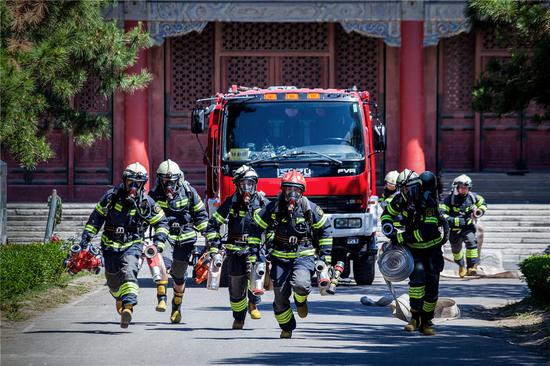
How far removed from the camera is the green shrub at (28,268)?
1656cm

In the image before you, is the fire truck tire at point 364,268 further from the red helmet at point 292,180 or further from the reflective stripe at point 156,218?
the red helmet at point 292,180

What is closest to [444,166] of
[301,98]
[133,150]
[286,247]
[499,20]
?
[133,150]

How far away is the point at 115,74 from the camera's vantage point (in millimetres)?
21672

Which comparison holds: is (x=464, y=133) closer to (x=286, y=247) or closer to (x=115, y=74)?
(x=115, y=74)

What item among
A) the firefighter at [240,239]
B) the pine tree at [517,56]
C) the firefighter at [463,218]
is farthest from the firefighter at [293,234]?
the firefighter at [463,218]

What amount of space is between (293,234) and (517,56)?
5.42m

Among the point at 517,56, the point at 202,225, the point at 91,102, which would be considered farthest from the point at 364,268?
the point at 91,102

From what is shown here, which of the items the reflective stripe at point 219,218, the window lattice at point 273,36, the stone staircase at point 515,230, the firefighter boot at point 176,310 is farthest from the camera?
the window lattice at point 273,36

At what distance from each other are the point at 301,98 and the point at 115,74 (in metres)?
3.21

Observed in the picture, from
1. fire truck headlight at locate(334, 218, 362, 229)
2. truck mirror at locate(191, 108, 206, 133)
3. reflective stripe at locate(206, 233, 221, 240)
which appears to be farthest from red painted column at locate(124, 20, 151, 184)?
reflective stripe at locate(206, 233, 221, 240)

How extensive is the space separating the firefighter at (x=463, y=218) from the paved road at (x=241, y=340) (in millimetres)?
4360

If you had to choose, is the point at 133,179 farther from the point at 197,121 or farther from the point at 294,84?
the point at 294,84

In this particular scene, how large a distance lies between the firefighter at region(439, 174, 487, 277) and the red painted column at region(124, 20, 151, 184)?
938 cm

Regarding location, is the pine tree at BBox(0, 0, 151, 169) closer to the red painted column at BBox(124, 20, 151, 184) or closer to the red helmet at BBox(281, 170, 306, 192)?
the red helmet at BBox(281, 170, 306, 192)
